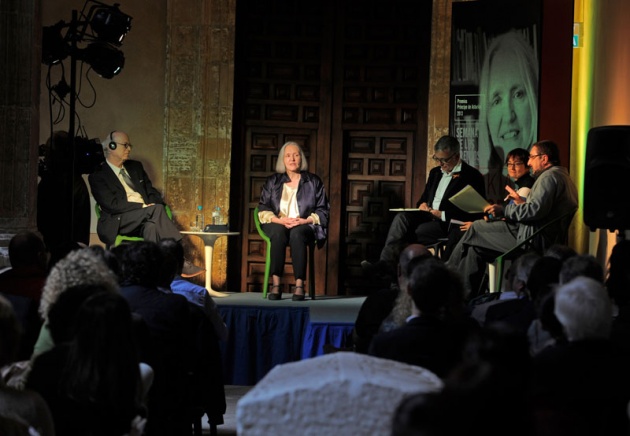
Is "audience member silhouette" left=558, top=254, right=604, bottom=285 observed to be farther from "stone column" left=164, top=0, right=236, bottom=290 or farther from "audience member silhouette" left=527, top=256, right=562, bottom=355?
"stone column" left=164, top=0, right=236, bottom=290

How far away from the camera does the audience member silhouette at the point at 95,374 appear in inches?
99.1

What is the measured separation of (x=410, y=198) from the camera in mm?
9844

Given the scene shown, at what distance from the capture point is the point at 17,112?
6.91 meters

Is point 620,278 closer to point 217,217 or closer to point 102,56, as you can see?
point 102,56

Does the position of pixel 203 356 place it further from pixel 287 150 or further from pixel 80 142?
pixel 287 150

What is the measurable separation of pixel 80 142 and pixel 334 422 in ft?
18.0

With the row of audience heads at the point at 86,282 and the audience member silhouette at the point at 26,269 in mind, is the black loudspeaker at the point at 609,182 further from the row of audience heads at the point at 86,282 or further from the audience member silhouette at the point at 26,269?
the audience member silhouette at the point at 26,269

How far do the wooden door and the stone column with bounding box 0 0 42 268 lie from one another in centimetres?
308

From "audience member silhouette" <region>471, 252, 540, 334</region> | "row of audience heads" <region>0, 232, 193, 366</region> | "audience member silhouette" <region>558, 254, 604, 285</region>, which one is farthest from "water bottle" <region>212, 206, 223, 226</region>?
"audience member silhouette" <region>558, 254, 604, 285</region>

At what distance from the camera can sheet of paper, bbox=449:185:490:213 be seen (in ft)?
23.3

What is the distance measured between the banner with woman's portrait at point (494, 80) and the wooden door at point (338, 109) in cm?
94

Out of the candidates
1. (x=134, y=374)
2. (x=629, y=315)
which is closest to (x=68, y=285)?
(x=134, y=374)

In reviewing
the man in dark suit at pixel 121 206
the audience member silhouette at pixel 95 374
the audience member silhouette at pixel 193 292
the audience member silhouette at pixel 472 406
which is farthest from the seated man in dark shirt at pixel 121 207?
the audience member silhouette at pixel 472 406

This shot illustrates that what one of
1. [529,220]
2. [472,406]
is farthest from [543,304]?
[529,220]
